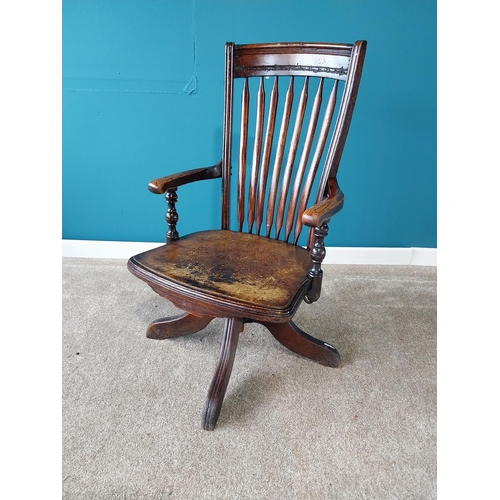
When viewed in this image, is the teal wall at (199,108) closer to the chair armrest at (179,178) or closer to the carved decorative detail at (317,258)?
the chair armrest at (179,178)

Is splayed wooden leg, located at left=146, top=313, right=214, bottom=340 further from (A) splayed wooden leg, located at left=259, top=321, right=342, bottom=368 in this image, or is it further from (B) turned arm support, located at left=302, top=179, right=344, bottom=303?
(B) turned arm support, located at left=302, top=179, right=344, bottom=303

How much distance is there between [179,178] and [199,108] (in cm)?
71

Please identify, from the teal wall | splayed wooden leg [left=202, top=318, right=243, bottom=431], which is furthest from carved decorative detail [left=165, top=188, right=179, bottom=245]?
the teal wall

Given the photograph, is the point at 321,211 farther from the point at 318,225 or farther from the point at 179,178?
the point at 179,178

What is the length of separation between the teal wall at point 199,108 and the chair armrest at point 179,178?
1.77ft

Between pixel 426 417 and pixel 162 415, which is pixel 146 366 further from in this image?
pixel 426 417

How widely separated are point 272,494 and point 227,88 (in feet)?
4.01

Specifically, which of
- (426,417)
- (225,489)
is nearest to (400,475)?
(426,417)

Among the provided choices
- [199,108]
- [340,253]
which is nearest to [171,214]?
[199,108]

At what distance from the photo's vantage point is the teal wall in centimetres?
170

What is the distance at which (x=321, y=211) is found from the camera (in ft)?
3.24

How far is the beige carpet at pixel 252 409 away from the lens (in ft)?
3.21

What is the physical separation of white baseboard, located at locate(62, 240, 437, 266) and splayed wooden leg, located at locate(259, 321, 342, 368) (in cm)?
79

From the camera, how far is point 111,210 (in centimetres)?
202
